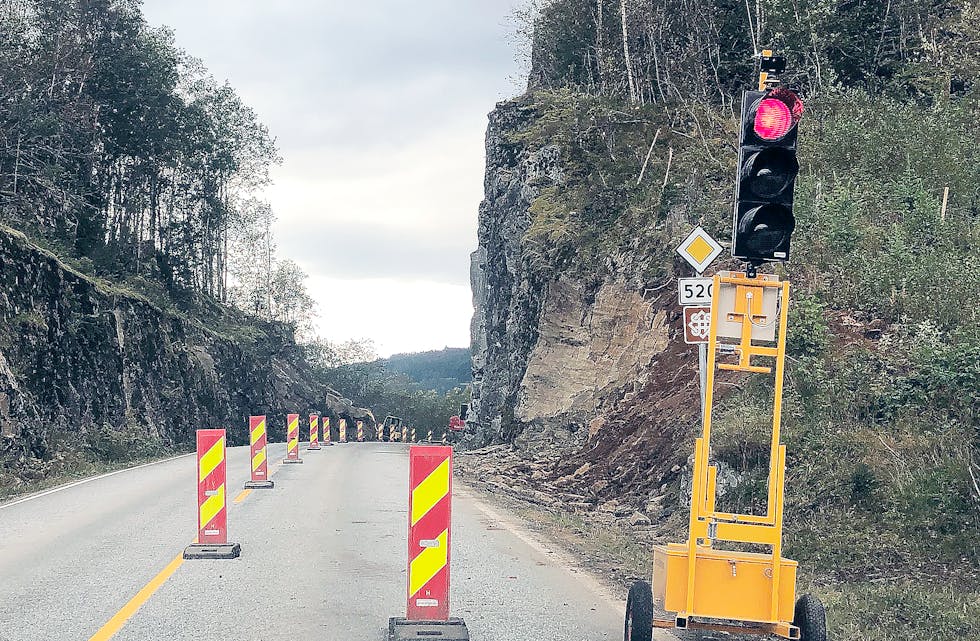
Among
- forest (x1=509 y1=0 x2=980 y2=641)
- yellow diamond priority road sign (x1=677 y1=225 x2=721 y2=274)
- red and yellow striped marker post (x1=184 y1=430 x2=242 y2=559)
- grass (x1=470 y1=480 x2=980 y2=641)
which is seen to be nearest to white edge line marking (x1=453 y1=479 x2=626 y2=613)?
grass (x1=470 y1=480 x2=980 y2=641)

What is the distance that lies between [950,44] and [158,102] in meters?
37.2

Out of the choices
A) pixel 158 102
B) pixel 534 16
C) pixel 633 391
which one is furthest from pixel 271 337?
pixel 633 391

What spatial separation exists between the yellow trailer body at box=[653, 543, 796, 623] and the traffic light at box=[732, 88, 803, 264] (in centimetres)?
191

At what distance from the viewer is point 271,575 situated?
979 centimetres

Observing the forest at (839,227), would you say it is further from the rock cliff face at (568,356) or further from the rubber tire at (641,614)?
the rubber tire at (641,614)

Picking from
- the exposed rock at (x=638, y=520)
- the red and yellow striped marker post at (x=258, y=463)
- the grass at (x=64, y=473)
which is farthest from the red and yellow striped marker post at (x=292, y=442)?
the exposed rock at (x=638, y=520)

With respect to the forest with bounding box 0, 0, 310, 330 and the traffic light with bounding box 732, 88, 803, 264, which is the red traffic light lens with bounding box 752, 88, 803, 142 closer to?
the traffic light with bounding box 732, 88, 803, 264

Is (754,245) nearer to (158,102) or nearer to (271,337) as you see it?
→ (158,102)

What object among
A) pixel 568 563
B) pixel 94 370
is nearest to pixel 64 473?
pixel 94 370

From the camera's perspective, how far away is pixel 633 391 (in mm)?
22500

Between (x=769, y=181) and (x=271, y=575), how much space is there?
21.1 ft

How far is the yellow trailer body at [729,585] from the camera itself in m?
5.96

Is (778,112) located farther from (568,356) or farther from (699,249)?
(568,356)

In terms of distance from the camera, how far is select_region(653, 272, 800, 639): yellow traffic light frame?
5.94m
